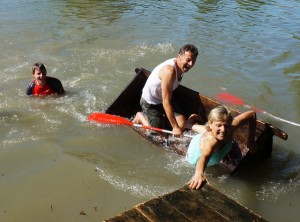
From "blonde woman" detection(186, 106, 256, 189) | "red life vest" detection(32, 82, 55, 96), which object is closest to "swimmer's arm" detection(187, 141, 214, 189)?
"blonde woman" detection(186, 106, 256, 189)

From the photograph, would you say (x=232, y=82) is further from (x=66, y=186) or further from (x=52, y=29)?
(x=52, y=29)

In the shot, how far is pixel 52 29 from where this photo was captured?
1225 centimetres

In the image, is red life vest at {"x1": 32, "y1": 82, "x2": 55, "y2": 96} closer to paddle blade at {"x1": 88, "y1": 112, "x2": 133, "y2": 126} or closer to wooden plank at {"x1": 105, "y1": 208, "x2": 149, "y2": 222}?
paddle blade at {"x1": 88, "y1": 112, "x2": 133, "y2": 126}

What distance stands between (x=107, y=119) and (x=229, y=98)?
9.35 feet

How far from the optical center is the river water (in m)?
4.98

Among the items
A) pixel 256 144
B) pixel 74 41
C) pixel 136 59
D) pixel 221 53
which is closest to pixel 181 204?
pixel 256 144

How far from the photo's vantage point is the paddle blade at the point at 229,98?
25.5 feet

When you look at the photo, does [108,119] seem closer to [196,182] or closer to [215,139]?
[215,139]

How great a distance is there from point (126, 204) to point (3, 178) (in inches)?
70.8

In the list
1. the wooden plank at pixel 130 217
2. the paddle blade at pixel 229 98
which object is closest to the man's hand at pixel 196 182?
the wooden plank at pixel 130 217

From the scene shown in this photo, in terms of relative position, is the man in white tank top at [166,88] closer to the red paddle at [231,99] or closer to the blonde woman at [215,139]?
the blonde woman at [215,139]

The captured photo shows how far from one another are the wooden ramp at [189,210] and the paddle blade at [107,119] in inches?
112

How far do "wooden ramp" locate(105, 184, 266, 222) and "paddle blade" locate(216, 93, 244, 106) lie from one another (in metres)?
4.48

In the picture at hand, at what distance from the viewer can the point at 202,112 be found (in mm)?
6398
